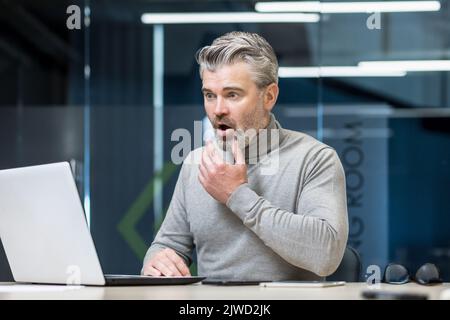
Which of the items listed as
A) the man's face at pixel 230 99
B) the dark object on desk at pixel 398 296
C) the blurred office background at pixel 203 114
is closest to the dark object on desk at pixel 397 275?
the man's face at pixel 230 99

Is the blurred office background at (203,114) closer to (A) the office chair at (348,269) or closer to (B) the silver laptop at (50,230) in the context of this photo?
(A) the office chair at (348,269)

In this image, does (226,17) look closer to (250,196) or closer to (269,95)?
(269,95)

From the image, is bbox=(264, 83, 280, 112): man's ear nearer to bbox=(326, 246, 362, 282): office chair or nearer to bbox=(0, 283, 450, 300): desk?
bbox=(326, 246, 362, 282): office chair

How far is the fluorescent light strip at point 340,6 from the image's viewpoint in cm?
463

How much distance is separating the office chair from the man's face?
0.42 m

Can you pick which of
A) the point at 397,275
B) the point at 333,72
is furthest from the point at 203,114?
the point at 397,275

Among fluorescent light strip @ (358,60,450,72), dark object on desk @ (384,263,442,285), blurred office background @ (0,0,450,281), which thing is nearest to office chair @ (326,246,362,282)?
dark object on desk @ (384,263,442,285)

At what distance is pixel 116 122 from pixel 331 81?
1.09 m

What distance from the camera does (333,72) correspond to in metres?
4.63

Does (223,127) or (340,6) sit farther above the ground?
(340,6)

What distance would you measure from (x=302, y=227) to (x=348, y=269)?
1.35ft

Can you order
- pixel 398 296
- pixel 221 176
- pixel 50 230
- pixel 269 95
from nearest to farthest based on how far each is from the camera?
pixel 398 296 → pixel 50 230 → pixel 221 176 → pixel 269 95
